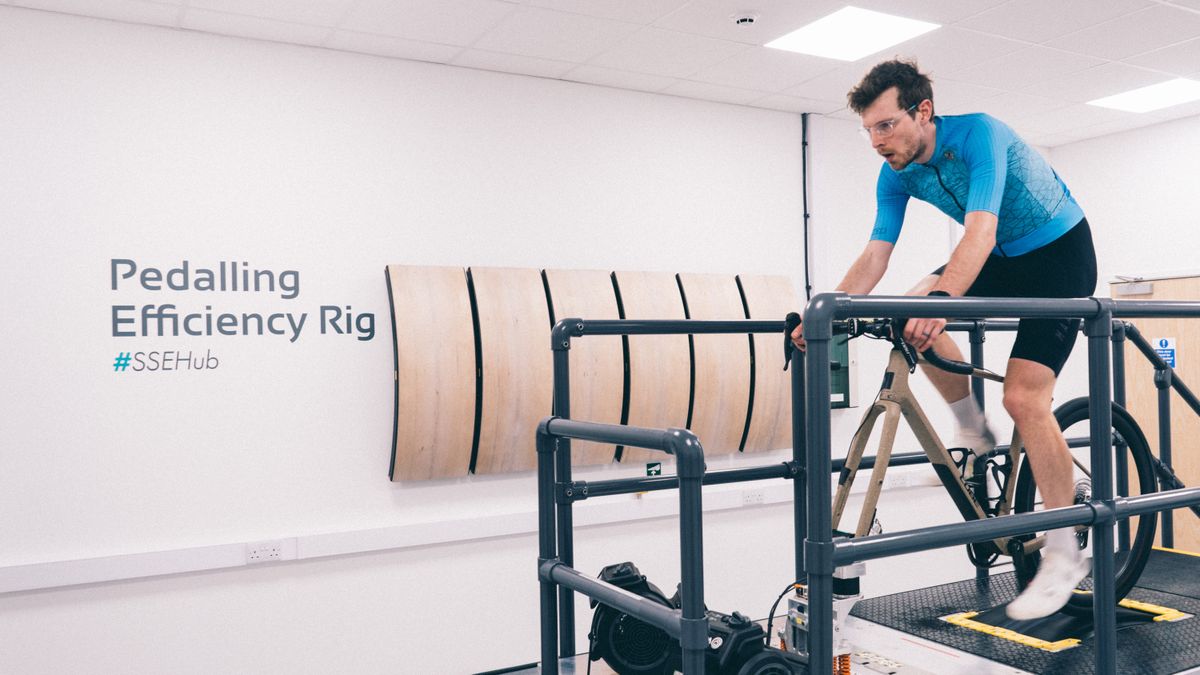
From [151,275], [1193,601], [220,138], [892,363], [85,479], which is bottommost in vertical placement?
[1193,601]

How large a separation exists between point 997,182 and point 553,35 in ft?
8.13

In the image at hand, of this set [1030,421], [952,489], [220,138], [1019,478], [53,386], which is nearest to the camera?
[1030,421]

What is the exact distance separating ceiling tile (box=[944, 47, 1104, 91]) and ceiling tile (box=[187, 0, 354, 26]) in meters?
3.25

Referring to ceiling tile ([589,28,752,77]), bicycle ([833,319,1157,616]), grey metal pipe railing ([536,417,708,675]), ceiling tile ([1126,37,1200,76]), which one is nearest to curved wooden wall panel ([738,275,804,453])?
ceiling tile ([589,28,752,77])

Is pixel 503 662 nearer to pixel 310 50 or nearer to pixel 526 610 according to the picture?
pixel 526 610

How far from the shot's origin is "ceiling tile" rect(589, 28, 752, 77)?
4352mm

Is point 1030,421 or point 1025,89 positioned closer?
point 1030,421

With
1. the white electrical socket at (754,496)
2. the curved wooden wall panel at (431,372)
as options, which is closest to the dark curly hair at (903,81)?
the curved wooden wall panel at (431,372)

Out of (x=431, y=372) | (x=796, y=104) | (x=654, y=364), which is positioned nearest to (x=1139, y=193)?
(x=796, y=104)

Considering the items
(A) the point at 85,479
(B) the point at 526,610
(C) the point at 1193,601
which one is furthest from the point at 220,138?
(C) the point at 1193,601

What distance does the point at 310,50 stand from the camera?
4.40m

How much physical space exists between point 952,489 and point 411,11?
289cm

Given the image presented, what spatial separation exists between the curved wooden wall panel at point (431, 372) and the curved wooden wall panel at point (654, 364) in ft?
2.99

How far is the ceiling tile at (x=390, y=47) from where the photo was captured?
4277 millimetres
